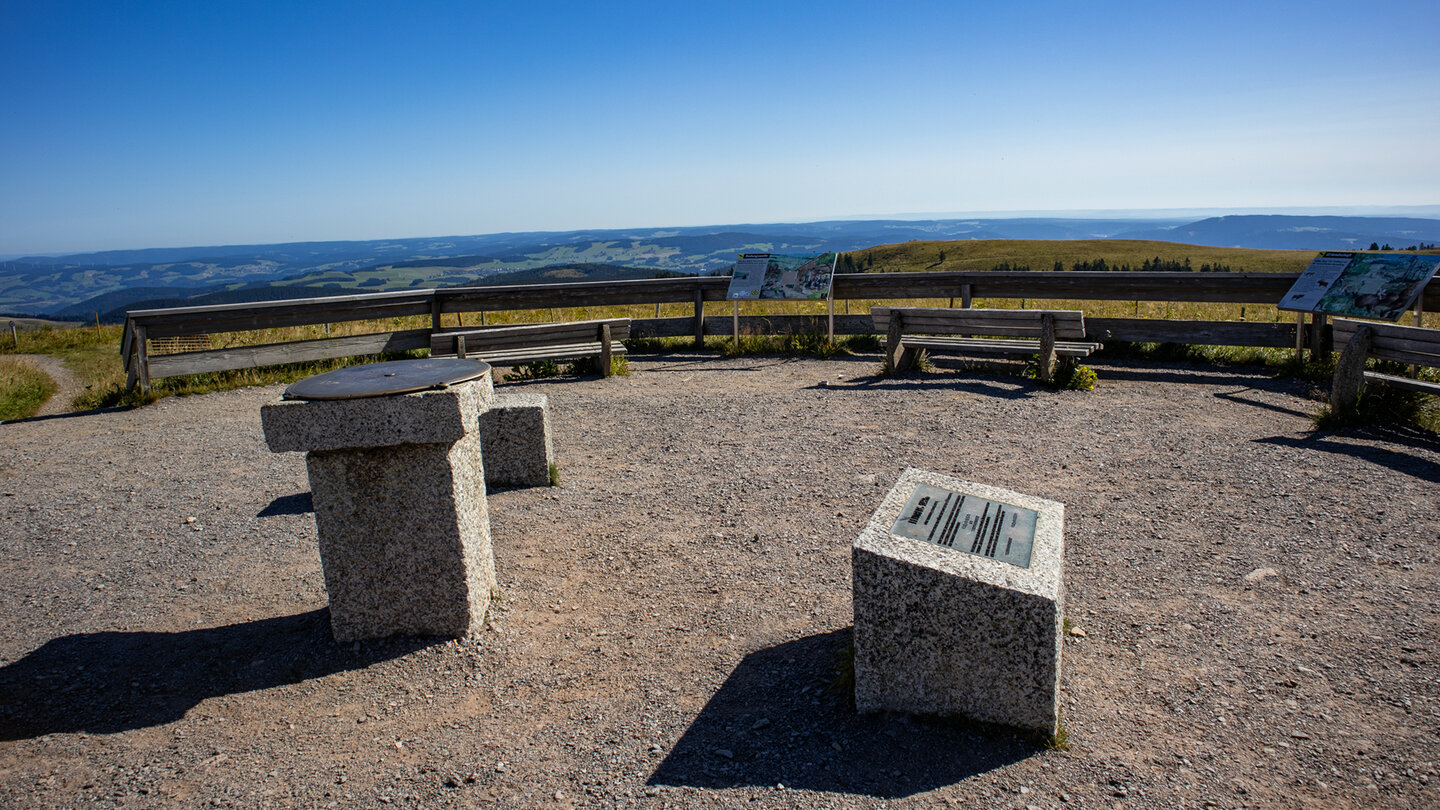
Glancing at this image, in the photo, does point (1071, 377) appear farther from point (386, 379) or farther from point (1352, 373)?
point (386, 379)

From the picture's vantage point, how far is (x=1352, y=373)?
23.8ft

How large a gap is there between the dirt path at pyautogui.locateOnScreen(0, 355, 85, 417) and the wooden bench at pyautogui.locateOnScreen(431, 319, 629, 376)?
4.81 meters

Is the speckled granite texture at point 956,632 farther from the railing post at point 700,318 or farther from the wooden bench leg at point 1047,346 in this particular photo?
the railing post at point 700,318

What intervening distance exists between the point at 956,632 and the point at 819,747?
70 cm

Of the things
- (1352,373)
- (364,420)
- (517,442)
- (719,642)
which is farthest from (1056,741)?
(1352,373)

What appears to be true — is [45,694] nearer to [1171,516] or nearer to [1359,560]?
[1171,516]

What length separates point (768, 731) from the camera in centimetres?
326

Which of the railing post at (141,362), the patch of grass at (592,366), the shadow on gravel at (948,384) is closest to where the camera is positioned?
the shadow on gravel at (948,384)

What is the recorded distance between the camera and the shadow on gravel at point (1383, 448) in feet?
19.8

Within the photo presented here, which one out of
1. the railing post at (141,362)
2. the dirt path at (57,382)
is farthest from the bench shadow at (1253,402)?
the dirt path at (57,382)

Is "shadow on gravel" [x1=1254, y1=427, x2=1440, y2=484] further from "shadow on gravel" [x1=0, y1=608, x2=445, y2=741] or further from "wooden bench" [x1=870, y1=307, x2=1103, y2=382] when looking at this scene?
"shadow on gravel" [x1=0, y1=608, x2=445, y2=741]

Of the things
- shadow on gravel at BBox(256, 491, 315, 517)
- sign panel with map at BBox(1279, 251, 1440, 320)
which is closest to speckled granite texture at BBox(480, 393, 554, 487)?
shadow on gravel at BBox(256, 491, 315, 517)

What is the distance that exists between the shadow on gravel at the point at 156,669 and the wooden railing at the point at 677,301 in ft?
23.7

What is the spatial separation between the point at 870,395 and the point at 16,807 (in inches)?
305
